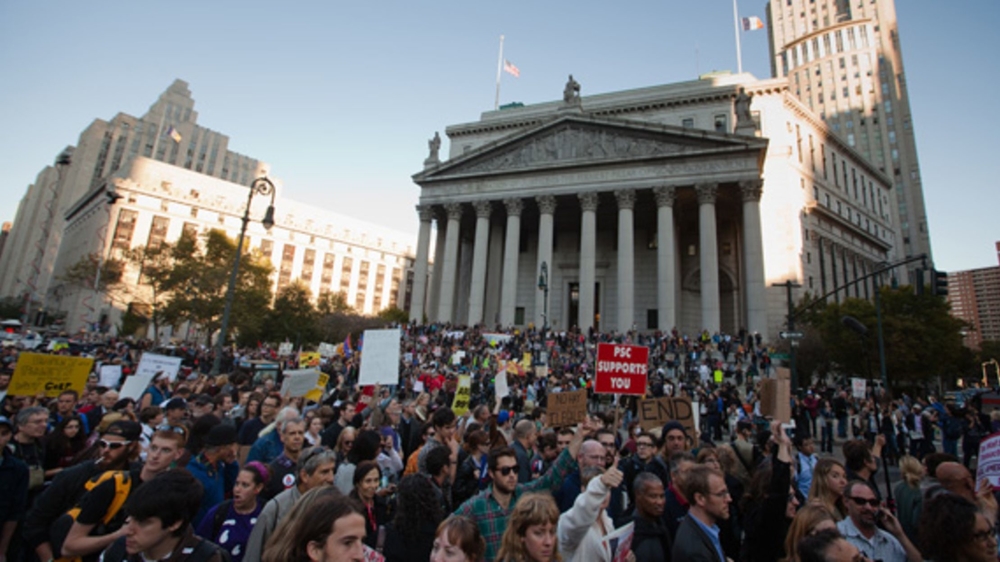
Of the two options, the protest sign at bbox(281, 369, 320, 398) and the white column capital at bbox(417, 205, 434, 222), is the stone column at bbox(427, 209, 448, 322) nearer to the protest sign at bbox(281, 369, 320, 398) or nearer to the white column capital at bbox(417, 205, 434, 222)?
the white column capital at bbox(417, 205, 434, 222)

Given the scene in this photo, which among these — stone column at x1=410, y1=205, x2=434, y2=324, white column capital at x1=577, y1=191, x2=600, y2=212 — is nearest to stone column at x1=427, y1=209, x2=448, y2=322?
stone column at x1=410, y1=205, x2=434, y2=324

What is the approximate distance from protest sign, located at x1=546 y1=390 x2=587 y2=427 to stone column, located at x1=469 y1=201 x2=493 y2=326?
30270 millimetres

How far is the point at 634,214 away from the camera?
40500mm

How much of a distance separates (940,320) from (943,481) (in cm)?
3752

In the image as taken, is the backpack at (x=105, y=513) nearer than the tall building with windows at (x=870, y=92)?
Yes

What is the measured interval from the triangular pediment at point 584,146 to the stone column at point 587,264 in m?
3.02

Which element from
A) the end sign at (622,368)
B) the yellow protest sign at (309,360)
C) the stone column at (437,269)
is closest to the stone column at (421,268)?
the stone column at (437,269)

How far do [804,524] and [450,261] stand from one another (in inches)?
1449

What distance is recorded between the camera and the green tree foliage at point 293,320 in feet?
188

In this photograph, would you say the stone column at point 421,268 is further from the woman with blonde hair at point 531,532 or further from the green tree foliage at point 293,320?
the woman with blonde hair at point 531,532

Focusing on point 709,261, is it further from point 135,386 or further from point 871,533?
point 135,386

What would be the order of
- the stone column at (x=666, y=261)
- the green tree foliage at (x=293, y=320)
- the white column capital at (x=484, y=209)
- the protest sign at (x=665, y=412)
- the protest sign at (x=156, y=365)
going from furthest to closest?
1. the green tree foliage at (x=293, y=320)
2. the white column capital at (x=484, y=209)
3. the stone column at (x=666, y=261)
4. the protest sign at (x=156, y=365)
5. the protest sign at (x=665, y=412)

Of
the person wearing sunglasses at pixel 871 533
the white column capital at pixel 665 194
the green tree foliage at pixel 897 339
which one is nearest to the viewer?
Result: the person wearing sunglasses at pixel 871 533

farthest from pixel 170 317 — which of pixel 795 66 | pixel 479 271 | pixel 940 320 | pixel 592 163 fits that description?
pixel 795 66
